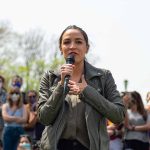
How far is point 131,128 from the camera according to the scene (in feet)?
39.1

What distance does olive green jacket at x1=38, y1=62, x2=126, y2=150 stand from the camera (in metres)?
4.91

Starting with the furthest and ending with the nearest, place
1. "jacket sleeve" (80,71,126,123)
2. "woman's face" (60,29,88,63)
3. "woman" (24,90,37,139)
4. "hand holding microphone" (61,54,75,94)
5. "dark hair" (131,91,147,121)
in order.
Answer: "woman" (24,90,37,139) → "dark hair" (131,91,147,121) → "woman's face" (60,29,88,63) → "jacket sleeve" (80,71,126,123) → "hand holding microphone" (61,54,75,94)

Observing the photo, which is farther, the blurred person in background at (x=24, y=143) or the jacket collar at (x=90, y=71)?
the blurred person in background at (x=24, y=143)

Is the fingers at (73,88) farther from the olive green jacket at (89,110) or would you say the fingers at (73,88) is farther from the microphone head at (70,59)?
the microphone head at (70,59)

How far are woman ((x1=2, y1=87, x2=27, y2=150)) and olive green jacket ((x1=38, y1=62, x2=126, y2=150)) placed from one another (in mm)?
7693

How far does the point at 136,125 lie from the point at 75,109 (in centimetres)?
720

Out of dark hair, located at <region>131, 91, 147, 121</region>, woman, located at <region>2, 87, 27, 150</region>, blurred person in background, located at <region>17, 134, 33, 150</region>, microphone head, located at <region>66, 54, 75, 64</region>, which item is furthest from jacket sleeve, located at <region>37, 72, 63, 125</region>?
woman, located at <region>2, 87, 27, 150</region>

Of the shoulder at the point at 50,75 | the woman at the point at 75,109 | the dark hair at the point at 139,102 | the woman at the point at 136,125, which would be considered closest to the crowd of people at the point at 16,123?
the woman at the point at 136,125

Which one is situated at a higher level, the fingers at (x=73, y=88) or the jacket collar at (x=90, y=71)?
the jacket collar at (x=90, y=71)

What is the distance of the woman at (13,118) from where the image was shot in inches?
499

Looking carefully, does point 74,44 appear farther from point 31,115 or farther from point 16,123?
point 31,115

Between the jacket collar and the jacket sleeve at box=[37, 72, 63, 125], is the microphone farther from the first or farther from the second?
the jacket collar

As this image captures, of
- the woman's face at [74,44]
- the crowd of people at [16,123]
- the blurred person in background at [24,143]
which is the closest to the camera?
the woman's face at [74,44]

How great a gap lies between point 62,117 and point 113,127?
298 inches
